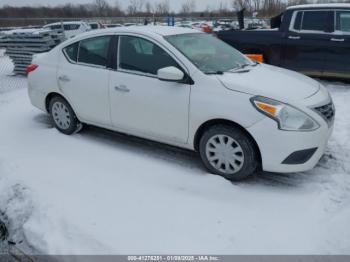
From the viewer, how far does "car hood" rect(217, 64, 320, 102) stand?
348cm

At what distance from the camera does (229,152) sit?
3641 millimetres

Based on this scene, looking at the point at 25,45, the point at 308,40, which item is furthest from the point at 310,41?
the point at 25,45

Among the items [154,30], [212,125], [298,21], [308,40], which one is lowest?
[212,125]

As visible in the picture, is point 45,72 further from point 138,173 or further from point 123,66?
point 138,173

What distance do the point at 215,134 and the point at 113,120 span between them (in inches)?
58.6

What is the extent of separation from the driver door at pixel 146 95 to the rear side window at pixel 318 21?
4.73 m

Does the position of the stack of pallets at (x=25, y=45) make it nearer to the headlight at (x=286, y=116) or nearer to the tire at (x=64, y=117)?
the tire at (x=64, y=117)

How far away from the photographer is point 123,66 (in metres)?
4.29

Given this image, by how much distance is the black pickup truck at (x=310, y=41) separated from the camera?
7074 mm

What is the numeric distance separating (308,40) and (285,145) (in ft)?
16.1

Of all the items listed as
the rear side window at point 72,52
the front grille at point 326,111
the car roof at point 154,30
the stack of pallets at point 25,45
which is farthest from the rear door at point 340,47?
the stack of pallets at point 25,45

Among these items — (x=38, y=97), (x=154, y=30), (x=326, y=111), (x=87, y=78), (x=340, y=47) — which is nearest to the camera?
(x=326, y=111)

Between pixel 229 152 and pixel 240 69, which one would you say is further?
pixel 240 69

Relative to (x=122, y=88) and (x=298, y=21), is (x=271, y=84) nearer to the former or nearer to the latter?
(x=122, y=88)
